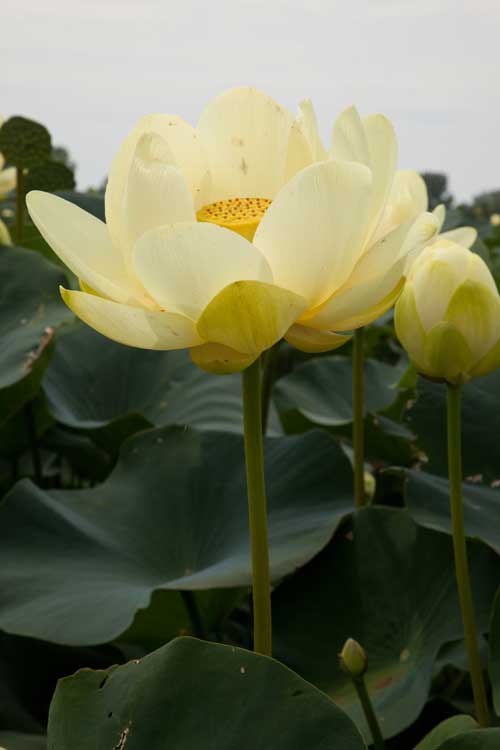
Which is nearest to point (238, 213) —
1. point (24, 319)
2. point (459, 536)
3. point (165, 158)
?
point (165, 158)

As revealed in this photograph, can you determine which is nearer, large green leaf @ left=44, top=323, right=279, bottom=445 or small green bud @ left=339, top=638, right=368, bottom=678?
small green bud @ left=339, top=638, right=368, bottom=678

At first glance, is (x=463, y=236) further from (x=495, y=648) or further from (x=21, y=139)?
(x=21, y=139)

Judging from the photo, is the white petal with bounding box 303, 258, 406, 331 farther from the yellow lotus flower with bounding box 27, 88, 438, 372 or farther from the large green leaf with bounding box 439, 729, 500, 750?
the large green leaf with bounding box 439, 729, 500, 750

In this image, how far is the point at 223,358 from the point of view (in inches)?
18.2

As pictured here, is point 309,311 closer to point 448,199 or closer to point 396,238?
point 396,238

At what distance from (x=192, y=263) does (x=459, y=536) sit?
9.6 inches

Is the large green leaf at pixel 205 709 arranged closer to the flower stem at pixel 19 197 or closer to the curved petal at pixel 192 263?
the curved petal at pixel 192 263

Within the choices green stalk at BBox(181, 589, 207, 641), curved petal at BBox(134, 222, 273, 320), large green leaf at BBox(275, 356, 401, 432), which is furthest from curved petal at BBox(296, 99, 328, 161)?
large green leaf at BBox(275, 356, 401, 432)

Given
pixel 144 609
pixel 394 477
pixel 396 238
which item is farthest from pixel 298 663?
pixel 396 238

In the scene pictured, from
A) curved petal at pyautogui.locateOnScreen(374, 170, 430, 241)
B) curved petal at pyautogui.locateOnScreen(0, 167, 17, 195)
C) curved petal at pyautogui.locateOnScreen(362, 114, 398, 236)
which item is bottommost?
curved petal at pyautogui.locateOnScreen(0, 167, 17, 195)

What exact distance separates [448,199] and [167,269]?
4.18 metres

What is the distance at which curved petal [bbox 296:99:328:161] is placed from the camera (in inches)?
20.4

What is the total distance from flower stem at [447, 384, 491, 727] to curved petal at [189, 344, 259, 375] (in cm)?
15

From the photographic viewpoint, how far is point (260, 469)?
471 millimetres
